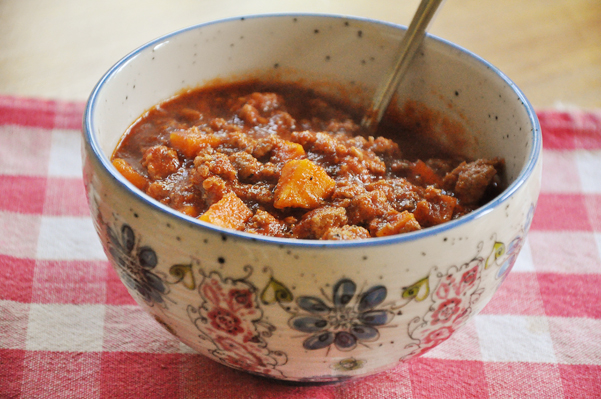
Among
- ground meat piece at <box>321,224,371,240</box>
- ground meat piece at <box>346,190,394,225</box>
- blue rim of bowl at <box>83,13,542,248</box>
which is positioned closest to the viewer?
blue rim of bowl at <box>83,13,542,248</box>

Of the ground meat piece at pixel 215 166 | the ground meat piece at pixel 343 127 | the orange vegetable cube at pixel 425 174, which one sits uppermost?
the ground meat piece at pixel 215 166

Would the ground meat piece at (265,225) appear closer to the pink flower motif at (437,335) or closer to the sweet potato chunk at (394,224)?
the sweet potato chunk at (394,224)

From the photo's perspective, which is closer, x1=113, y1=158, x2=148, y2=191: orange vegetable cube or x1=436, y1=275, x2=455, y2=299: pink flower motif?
x1=436, y1=275, x2=455, y2=299: pink flower motif

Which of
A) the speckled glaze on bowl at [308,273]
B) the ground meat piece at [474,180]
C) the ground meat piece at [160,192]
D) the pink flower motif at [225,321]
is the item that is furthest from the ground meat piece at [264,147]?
the pink flower motif at [225,321]

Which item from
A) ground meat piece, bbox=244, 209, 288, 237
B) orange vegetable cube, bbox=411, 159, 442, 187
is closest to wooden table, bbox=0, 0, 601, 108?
orange vegetable cube, bbox=411, 159, 442, 187

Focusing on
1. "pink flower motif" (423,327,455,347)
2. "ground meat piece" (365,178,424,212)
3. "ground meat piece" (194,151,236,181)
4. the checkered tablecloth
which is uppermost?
"ground meat piece" (194,151,236,181)

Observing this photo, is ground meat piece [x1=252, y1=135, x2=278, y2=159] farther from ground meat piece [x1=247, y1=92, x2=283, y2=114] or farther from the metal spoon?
the metal spoon

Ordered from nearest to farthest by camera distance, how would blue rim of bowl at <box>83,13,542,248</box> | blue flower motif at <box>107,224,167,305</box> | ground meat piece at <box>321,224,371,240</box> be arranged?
blue rim of bowl at <box>83,13,542,248</box> → blue flower motif at <box>107,224,167,305</box> → ground meat piece at <box>321,224,371,240</box>

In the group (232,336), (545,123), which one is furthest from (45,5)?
(232,336)
